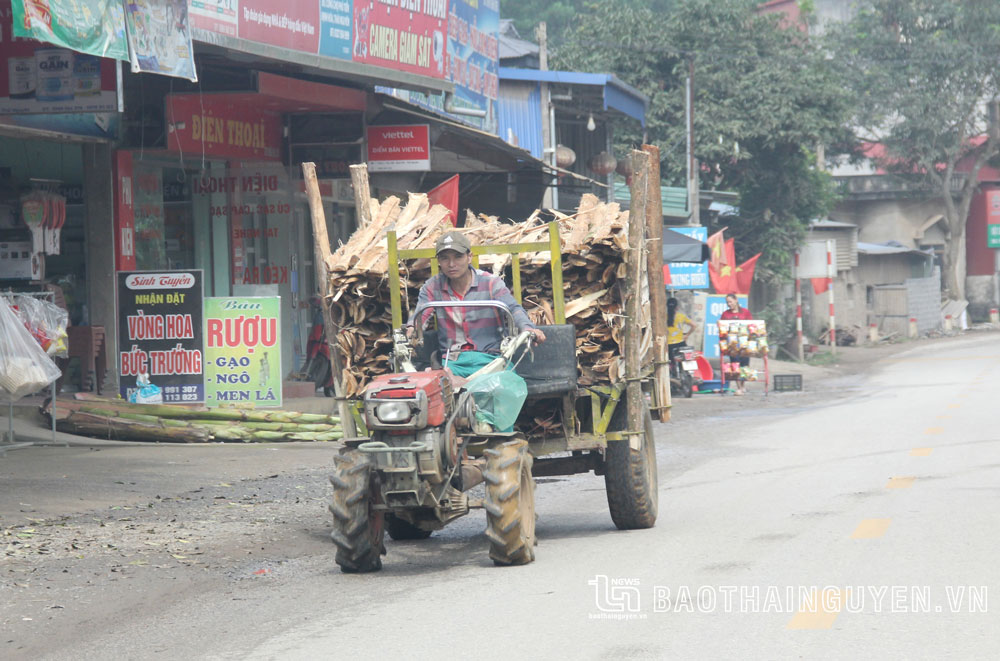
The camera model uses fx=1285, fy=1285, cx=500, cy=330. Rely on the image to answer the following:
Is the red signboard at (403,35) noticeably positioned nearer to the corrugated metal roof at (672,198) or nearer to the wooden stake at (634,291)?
Answer: the wooden stake at (634,291)

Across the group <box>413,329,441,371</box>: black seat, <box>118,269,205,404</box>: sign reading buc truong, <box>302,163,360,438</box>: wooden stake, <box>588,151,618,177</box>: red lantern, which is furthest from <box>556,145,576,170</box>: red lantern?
<box>413,329,441,371</box>: black seat

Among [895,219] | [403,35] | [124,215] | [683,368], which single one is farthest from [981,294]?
[124,215]

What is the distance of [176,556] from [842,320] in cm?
3962

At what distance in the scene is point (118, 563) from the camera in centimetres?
817

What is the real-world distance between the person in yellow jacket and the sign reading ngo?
19.6 ft

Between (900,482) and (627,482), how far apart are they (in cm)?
340

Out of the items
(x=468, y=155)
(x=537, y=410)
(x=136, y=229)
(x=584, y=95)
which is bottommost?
(x=537, y=410)

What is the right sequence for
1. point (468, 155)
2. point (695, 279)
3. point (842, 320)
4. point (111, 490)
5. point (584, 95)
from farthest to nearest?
point (842, 320), point (584, 95), point (695, 279), point (468, 155), point (111, 490)

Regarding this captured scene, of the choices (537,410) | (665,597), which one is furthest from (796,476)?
(665,597)

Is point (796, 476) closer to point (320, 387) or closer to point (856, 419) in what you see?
point (856, 419)

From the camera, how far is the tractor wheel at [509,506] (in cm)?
759

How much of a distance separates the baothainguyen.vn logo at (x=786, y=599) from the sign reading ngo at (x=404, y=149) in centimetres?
1151

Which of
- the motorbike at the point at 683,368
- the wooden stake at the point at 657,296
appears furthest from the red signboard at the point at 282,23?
the motorbike at the point at 683,368

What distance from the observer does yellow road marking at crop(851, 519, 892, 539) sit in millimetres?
8523
